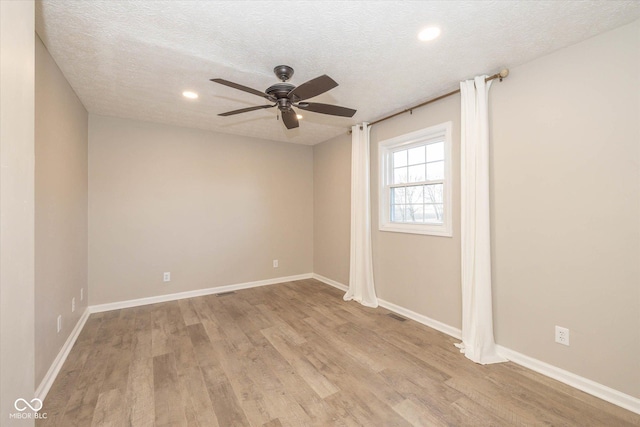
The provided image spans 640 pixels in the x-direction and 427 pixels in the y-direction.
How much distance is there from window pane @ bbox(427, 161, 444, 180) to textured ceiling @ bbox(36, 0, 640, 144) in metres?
0.78

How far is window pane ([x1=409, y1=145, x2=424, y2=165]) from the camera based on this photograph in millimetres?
3306

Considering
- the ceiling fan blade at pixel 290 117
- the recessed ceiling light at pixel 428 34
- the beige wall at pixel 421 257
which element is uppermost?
the recessed ceiling light at pixel 428 34

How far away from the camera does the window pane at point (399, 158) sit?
3553mm

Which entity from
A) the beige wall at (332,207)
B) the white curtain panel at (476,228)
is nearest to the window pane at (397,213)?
the beige wall at (332,207)

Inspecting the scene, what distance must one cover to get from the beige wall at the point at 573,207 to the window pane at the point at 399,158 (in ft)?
3.91

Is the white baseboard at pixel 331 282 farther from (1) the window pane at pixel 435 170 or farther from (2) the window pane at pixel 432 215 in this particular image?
(1) the window pane at pixel 435 170

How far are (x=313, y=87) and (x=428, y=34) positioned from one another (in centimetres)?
93

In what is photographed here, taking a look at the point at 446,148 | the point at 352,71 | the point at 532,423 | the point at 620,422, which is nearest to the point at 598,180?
the point at 446,148

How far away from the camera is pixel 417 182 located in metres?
3.33

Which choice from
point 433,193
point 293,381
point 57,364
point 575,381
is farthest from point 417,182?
point 57,364

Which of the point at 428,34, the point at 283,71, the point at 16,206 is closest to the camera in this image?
the point at 16,206

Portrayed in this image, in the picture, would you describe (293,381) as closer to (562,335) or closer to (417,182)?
(562,335)

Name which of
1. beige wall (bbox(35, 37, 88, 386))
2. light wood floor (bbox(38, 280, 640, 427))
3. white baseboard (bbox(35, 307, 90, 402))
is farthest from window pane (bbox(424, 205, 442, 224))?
white baseboard (bbox(35, 307, 90, 402))

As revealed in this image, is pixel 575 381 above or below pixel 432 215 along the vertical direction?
below
